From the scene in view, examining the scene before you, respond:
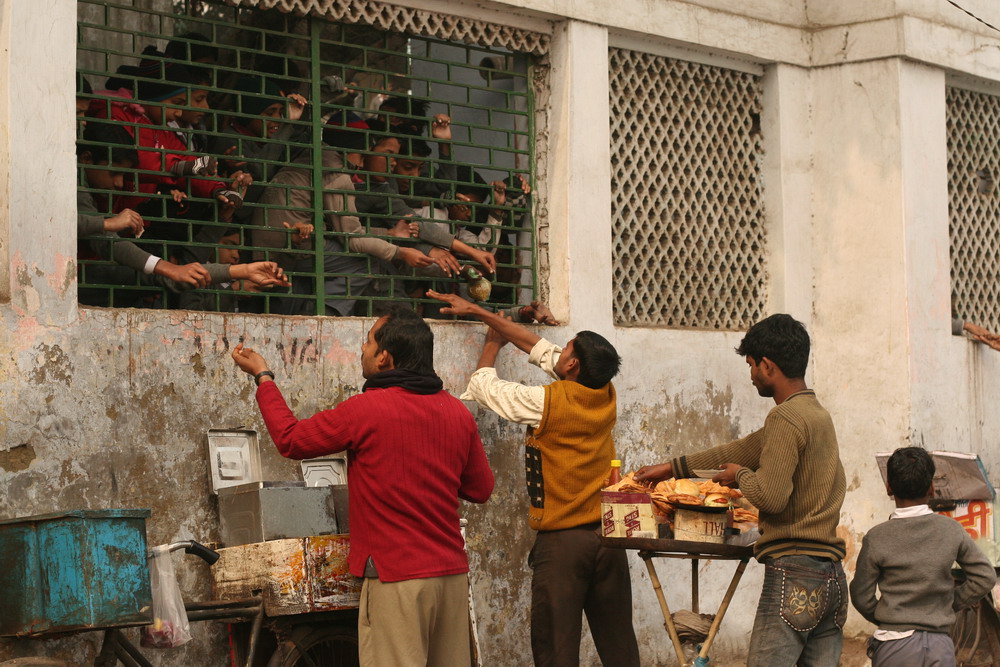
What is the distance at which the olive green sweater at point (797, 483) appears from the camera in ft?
16.7

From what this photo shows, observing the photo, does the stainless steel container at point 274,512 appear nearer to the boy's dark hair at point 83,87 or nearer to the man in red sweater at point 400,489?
the man in red sweater at point 400,489

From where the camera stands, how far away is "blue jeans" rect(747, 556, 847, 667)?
16.8 ft

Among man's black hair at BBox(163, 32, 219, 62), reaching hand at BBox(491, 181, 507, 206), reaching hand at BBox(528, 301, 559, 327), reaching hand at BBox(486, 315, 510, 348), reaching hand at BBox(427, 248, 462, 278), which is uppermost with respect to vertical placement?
man's black hair at BBox(163, 32, 219, 62)

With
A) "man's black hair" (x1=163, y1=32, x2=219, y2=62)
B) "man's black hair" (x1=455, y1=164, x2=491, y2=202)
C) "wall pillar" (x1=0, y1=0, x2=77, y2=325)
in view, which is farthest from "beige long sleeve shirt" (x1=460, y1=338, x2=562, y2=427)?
"man's black hair" (x1=163, y1=32, x2=219, y2=62)

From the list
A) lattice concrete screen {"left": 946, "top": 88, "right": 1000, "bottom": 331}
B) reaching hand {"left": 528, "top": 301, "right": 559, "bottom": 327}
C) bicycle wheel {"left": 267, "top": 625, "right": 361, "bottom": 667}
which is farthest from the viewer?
lattice concrete screen {"left": 946, "top": 88, "right": 1000, "bottom": 331}

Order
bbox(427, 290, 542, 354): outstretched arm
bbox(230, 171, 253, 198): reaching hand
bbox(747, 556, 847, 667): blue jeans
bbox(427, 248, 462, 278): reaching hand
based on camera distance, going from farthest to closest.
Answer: bbox(427, 248, 462, 278): reaching hand → bbox(427, 290, 542, 354): outstretched arm → bbox(230, 171, 253, 198): reaching hand → bbox(747, 556, 847, 667): blue jeans

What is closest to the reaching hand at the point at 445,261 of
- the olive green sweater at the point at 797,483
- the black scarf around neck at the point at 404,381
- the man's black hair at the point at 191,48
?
the man's black hair at the point at 191,48

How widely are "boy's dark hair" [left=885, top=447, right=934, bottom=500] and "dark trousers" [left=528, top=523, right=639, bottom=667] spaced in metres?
1.38

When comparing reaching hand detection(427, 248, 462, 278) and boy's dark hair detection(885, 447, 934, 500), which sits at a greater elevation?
reaching hand detection(427, 248, 462, 278)

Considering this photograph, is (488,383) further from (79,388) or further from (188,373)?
(79,388)

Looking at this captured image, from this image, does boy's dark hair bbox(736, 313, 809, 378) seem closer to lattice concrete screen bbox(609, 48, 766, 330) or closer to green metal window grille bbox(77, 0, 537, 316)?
green metal window grille bbox(77, 0, 537, 316)

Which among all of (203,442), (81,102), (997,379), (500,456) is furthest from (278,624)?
(997,379)

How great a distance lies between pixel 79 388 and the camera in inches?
230

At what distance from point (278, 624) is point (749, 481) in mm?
2048
